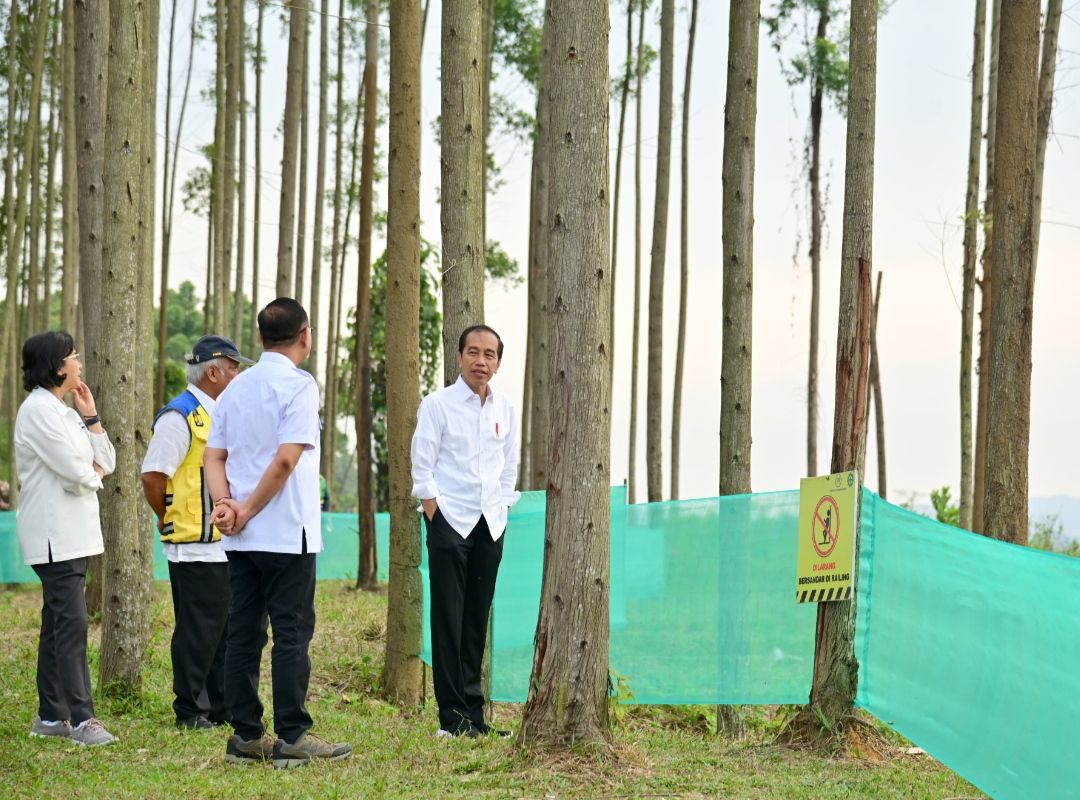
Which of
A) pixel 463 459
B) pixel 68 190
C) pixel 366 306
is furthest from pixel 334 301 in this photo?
pixel 463 459

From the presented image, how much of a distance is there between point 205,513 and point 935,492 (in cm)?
1539

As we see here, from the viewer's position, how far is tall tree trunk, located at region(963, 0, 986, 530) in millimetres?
13281

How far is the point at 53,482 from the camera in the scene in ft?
18.8

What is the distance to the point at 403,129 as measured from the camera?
7.52 meters

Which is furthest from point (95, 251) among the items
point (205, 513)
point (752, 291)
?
point (752, 291)

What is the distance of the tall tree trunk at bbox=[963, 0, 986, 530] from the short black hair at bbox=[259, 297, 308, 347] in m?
9.54

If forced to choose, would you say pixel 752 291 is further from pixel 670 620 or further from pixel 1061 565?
pixel 1061 565

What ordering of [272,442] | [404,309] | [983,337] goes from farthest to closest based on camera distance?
1. [983,337]
2. [404,309]
3. [272,442]

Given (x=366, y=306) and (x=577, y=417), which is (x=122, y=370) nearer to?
(x=577, y=417)

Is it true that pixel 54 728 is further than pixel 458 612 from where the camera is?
No

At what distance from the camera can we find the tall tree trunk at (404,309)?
7.44 m

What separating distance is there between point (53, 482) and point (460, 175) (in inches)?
105

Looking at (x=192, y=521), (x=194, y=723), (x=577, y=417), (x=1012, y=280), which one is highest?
(x=1012, y=280)

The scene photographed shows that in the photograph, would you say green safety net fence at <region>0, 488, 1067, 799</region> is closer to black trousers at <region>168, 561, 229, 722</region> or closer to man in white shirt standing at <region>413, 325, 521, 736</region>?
man in white shirt standing at <region>413, 325, 521, 736</region>
